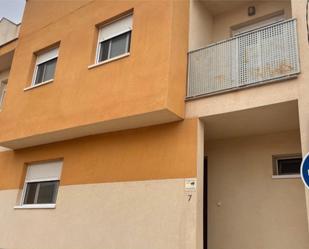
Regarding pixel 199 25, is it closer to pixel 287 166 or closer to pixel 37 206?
pixel 287 166

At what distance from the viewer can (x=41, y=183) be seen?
380 inches

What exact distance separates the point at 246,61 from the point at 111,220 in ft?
14.7

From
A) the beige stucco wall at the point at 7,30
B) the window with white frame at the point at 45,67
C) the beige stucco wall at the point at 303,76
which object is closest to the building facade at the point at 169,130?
the beige stucco wall at the point at 303,76

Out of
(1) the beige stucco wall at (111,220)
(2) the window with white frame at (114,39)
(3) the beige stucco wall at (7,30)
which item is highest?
(3) the beige stucco wall at (7,30)

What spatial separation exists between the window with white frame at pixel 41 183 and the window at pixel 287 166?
5.63 metres

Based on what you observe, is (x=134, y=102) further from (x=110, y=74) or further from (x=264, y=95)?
(x=264, y=95)

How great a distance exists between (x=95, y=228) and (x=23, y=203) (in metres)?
3.34

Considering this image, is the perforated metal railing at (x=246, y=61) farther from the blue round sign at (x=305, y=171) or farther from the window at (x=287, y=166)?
the blue round sign at (x=305, y=171)

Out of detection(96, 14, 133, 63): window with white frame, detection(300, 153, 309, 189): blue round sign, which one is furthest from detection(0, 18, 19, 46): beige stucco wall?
detection(300, 153, 309, 189): blue round sign

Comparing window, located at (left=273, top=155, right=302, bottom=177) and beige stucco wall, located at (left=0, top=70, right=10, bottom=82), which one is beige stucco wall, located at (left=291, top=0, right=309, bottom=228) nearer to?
window, located at (left=273, top=155, right=302, bottom=177)

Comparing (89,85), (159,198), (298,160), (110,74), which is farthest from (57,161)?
(298,160)

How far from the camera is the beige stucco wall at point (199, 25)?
26.5ft

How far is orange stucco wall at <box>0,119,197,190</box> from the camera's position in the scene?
689 cm

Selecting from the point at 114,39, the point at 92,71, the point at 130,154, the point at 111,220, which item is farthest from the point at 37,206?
the point at 114,39
